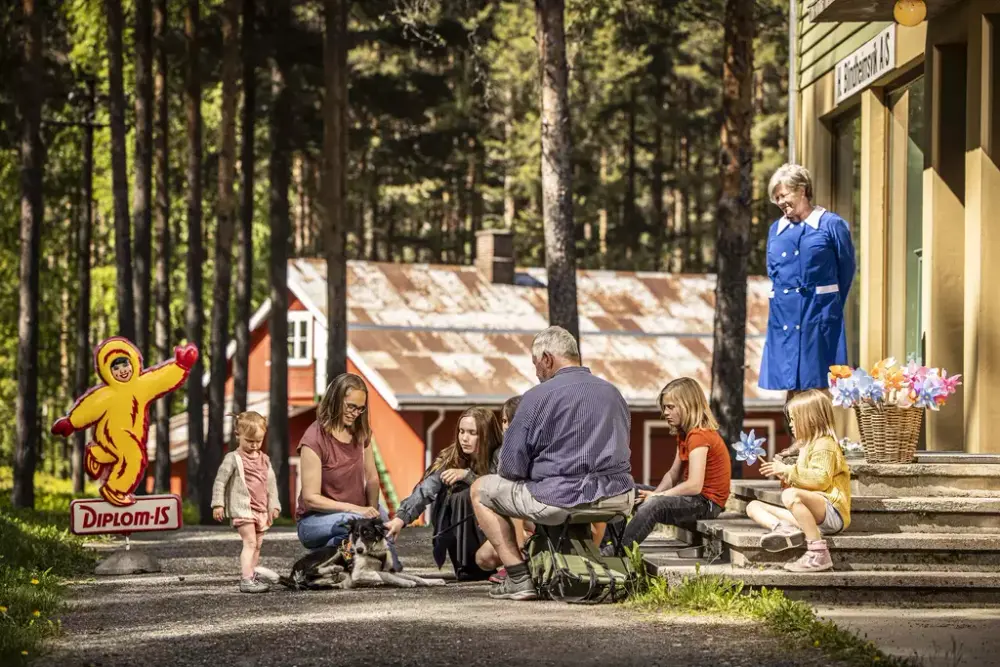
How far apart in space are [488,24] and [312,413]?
1348 cm

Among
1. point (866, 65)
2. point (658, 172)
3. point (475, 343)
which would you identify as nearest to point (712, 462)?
point (866, 65)

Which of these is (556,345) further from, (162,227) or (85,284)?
(85,284)

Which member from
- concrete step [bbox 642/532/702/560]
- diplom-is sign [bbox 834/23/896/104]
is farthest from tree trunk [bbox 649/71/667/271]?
concrete step [bbox 642/532/702/560]

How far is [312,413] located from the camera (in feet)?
133

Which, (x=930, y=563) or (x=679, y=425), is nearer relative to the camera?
(x=930, y=563)

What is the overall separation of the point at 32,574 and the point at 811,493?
579 cm

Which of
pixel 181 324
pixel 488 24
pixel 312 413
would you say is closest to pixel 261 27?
pixel 312 413

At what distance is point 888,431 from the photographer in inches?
433

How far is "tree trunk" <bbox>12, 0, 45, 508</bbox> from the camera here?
90.7 ft

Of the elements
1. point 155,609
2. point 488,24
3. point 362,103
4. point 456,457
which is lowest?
point 155,609

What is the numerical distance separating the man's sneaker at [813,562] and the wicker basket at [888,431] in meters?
1.25

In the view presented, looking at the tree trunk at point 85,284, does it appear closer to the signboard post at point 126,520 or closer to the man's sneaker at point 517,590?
the signboard post at point 126,520

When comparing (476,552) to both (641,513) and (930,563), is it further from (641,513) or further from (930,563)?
(930,563)

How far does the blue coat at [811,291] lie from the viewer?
11.6 meters
